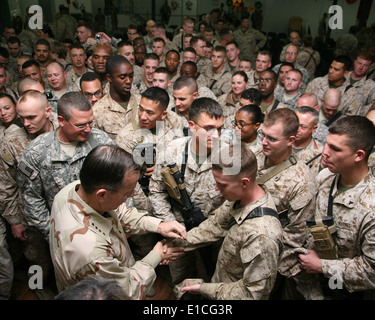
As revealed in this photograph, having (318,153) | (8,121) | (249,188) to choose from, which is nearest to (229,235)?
(249,188)

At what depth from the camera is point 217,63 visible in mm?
6102

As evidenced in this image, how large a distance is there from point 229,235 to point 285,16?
16.1 meters

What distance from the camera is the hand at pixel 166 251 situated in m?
2.10

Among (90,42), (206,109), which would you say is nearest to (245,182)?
(206,109)

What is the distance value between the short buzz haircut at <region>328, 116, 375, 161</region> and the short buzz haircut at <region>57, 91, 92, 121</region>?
6.61ft

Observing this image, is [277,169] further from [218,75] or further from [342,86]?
[218,75]

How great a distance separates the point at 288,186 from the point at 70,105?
1.92 meters

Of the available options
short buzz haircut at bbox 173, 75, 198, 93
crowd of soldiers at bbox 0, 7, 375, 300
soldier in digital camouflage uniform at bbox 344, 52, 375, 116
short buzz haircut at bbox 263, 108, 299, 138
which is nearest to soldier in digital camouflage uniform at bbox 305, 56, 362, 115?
soldier in digital camouflage uniform at bbox 344, 52, 375, 116

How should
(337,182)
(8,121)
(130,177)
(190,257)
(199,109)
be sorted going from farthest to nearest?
1. (8,121)
2. (190,257)
3. (199,109)
4. (337,182)
5. (130,177)

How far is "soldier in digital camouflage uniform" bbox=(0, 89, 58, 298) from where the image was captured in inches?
99.9

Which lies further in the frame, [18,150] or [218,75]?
[218,75]

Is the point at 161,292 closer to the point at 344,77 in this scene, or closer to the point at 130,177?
the point at 130,177

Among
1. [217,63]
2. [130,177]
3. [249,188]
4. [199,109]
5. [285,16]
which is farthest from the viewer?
[285,16]

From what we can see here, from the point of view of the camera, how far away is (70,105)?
2.33m
